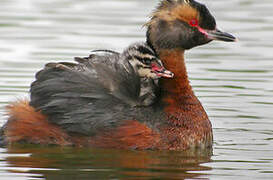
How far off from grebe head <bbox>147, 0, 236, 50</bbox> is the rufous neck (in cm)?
10

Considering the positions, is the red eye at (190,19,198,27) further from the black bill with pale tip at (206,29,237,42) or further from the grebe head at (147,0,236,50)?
the black bill with pale tip at (206,29,237,42)

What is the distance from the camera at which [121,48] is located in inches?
742

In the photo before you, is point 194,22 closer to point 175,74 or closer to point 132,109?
point 175,74

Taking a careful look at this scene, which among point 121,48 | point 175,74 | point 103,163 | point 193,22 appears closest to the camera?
point 103,163

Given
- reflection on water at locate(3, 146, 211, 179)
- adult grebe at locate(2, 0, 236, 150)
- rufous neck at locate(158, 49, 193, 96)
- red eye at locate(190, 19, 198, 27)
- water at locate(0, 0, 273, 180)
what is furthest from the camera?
red eye at locate(190, 19, 198, 27)

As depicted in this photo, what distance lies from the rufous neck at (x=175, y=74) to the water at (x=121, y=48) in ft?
2.74

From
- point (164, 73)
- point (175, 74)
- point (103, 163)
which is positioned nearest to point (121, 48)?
point (175, 74)

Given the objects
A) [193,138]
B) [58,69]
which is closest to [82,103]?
[58,69]

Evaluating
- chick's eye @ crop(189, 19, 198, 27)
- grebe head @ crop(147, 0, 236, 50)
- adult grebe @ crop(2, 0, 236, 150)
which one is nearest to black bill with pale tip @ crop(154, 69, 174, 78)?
adult grebe @ crop(2, 0, 236, 150)

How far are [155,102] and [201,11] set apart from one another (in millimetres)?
1288

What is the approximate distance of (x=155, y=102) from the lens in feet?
42.9

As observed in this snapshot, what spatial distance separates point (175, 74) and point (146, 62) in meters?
0.54

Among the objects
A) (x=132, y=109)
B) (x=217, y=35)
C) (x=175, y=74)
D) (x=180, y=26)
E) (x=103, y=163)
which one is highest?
(x=180, y=26)

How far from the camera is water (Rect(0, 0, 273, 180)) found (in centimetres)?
1181
